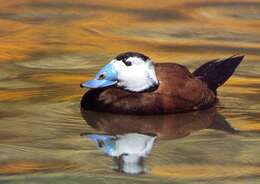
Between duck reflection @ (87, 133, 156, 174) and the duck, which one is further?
the duck

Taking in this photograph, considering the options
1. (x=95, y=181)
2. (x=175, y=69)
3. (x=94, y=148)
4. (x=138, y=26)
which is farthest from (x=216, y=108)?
(x=138, y=26)

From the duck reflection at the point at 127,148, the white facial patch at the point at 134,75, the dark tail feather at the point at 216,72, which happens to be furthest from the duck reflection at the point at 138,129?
the dark tail feather at the point at 216,72

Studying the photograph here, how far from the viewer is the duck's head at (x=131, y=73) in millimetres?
7276

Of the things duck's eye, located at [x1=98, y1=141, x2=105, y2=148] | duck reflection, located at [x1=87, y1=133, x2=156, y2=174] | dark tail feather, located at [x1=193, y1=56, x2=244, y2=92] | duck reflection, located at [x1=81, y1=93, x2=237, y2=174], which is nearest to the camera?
duck reflection, located at [x1=87, y1=133, x2=156, y2=174]

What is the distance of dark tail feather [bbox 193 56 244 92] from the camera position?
7.85 m

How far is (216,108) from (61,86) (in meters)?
1.17

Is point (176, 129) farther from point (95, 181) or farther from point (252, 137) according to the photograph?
point (95, 181)

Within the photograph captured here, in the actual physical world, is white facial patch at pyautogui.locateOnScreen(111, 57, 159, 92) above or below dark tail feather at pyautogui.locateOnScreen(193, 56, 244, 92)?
above

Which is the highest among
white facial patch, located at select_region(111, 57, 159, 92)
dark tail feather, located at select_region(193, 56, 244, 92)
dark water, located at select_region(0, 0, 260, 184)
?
white facial patch, located at select_region(111, 57, 159, 92)

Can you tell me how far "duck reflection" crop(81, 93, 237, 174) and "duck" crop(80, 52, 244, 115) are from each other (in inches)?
2.2

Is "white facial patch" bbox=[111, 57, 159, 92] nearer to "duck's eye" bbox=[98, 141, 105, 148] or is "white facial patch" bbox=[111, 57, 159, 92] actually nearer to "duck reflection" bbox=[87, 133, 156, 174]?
"duck reflection" bbox=[87, 133, 156, 174]

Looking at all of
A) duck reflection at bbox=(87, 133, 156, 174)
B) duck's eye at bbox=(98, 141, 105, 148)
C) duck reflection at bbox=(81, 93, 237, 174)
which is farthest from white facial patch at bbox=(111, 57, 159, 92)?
duck's eye at bbox=(98, 141, 105, 148)

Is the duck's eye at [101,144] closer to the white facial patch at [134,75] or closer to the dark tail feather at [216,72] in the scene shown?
the white facial patch at [134,75]

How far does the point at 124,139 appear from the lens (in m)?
6.70
